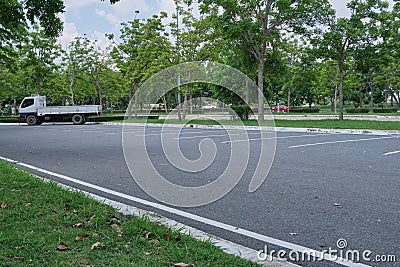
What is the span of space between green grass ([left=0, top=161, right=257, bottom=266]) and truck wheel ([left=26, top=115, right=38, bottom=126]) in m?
28.1

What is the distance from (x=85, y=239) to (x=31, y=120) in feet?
99.3

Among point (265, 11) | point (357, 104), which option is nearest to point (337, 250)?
point (265, 11)

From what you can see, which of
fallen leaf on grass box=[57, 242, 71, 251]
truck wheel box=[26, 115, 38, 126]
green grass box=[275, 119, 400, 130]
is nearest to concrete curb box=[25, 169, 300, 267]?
fallen leaf on grass box=[57, 242, 71, 251]

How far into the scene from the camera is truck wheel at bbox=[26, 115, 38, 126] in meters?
31.0

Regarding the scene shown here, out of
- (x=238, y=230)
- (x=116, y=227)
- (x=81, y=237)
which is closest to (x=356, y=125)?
(x=238, y=230)

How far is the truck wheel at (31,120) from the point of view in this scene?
102ft

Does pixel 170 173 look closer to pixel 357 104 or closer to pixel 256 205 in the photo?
pixel 256 205

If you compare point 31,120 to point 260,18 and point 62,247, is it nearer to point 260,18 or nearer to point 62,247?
point 260,18

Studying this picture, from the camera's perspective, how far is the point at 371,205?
16.2ft

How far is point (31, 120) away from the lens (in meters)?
31.1

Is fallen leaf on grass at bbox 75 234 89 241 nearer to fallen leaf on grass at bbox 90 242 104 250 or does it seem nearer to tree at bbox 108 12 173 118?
fallen leaf on grass at bbox 90 242 104 250

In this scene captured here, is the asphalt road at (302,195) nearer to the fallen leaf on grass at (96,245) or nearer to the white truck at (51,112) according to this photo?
the fallen leaf on grass at (96,245)

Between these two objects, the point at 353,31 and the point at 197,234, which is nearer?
the point at 197,234

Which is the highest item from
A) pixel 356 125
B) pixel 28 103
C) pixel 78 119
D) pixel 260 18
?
pixel 260 18
